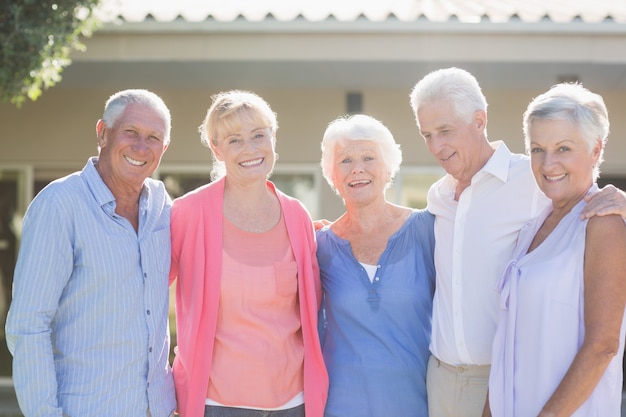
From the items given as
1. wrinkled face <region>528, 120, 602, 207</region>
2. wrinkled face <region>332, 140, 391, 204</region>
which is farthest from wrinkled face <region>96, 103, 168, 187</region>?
wrinkled face <region>528, 120, 602, 207</region>

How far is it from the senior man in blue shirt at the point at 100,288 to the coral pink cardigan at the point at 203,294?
0.47 feet

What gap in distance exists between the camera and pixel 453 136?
3250 mm

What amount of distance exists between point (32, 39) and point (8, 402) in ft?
12.6

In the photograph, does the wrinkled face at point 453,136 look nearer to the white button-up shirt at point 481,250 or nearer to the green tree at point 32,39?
the white button-up shirt at point 481,250

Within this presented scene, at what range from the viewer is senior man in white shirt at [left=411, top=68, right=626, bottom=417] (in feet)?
10.3

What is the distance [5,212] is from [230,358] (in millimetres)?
5287

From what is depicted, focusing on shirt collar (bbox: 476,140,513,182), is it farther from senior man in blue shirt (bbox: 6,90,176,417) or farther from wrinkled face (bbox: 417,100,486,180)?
senior man in blue shirt (bbox: 6,90,176,417)

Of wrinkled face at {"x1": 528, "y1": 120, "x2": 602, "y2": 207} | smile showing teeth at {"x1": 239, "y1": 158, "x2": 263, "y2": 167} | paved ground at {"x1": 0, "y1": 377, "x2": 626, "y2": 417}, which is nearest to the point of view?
wrinkled face at {"x1": 528, "y1": 120, "x2": 602, "y2": 207}

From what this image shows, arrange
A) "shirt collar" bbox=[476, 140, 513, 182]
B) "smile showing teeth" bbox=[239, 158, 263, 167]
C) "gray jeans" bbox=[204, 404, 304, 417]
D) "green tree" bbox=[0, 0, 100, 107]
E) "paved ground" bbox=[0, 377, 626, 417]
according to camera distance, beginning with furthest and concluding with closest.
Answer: "paved ground" bbox=[0, 377, 626, 417]
"green tree" bbox=[0, 0, 100, 107]
"smile showing teeth" bbox=[239, 158, 263, 167]
"gray jeans" bbox=[204, 404, 304, 417]
"shirt collar" bbox=[476, 140, 513, 182]

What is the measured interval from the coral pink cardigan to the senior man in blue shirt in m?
0.14

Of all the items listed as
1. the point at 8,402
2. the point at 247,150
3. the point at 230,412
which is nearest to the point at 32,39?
the point at 247,150

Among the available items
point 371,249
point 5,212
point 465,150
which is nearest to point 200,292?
point 371,249

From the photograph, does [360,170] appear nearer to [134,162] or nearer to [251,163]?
[251,163]

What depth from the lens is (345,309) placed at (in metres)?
3.48
